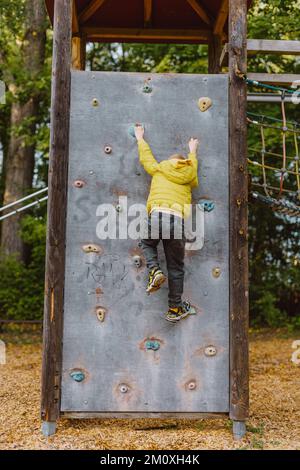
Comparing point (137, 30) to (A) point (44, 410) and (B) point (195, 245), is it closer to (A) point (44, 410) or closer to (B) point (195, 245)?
(B) point (195, 245)

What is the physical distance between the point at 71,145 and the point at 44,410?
76.9 inches

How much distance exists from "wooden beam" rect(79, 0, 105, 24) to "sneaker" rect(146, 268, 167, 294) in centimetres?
283

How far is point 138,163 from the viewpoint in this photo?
14.1 ft

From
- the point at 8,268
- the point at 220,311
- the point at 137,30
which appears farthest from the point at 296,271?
the point at 220,311

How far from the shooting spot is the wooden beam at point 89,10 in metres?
5.42

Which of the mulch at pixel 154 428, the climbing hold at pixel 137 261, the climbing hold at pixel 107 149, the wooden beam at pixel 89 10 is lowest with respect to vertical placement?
the mulch at pixel 154 428

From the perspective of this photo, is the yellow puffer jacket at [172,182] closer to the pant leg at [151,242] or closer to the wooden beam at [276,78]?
the pant leg at [151,242]

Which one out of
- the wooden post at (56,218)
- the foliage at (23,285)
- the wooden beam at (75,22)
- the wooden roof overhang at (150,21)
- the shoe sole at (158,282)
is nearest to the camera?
the shoe sole at (158,282)

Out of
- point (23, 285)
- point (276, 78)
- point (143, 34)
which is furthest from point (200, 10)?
point (23, 285)

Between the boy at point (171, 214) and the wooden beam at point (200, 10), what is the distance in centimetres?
207

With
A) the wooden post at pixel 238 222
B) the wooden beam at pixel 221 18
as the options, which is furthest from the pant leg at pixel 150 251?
the wooden beam at pixel 221 18

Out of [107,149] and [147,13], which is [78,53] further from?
[107,149]

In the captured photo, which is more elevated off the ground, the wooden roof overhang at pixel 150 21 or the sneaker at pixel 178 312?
the wooden roof overhang at pixel 150 21

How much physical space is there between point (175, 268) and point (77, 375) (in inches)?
41.7
